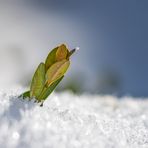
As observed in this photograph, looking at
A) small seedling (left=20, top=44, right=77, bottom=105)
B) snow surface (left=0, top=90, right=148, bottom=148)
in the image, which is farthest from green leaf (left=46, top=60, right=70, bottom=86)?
snow surface (left=0, top=90, right=148, bottom=148)

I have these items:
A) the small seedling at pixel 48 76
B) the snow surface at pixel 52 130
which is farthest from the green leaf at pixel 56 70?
the snow surface at pixel 52 130

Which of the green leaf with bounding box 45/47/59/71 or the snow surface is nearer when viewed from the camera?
the snow surface

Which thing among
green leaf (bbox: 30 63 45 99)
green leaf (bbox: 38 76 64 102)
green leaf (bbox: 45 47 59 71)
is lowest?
green leaf (bbox: 38 76 64 102)

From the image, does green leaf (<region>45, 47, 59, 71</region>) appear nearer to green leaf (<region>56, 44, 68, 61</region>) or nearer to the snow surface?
green leaf (<region>56, 44, 68, 61</region>)

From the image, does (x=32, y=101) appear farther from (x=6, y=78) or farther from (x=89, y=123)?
(x=6, y=78)

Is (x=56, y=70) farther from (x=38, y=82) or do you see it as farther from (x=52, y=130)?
(x=52, y=130)

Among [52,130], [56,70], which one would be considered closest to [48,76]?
[56,70]
